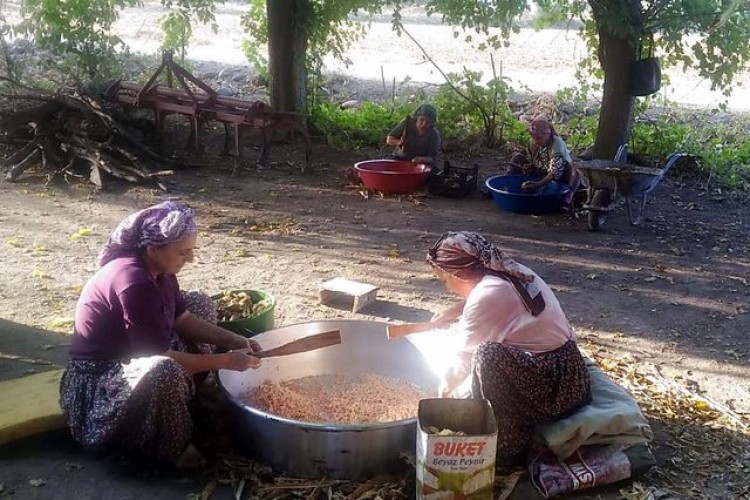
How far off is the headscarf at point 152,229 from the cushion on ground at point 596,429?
1.72 m

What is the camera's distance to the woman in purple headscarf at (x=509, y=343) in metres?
3.19

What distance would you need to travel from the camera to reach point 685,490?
10.8 ft

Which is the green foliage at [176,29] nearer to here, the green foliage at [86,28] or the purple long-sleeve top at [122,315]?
the green foliage at [86,28]

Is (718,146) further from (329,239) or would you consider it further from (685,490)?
(685,490)

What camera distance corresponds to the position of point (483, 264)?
3229 mm

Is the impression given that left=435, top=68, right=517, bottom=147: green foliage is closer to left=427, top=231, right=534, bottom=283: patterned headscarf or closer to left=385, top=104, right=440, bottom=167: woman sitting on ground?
left=385, top=104, right=440, bottom=167: woman sitting on ground

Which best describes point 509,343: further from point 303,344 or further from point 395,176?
point 395,176

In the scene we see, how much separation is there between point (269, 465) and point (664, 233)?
204 inches

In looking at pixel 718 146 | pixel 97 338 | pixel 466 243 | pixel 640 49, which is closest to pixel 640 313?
pixel 466 243

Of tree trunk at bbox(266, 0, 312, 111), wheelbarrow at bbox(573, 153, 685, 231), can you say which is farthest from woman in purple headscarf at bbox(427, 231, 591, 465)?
tree trunk at bbox(266, 0, 312, 111)

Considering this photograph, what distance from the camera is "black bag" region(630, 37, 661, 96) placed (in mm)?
8359

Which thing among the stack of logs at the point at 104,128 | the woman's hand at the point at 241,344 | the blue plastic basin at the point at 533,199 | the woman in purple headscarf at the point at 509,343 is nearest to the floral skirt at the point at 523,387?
the woman in purple headscarf at the point at 509,343

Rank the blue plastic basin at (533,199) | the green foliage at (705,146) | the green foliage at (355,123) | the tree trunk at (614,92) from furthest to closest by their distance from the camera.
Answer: the green foliage at (355,123) → the green foliage at (705,146) → the tree trunk at (614,92) → the blue plastic basin at (533,199)

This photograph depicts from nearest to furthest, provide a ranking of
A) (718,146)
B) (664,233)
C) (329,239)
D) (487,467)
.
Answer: (487,467) → (329,239) → (664,233) → (718,146)
